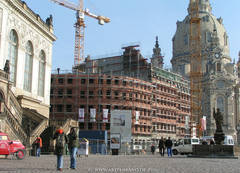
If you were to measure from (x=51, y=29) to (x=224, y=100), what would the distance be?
260ft

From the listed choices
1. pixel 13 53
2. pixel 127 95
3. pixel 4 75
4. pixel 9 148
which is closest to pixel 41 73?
pixel 13 53

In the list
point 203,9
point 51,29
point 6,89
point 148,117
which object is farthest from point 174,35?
point 6,89

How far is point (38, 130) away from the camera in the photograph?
3478 cm

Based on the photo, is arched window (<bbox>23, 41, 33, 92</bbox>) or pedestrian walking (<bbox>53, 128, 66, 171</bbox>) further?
arched window (<bbox>23, 41, 33, 92</bbox>)

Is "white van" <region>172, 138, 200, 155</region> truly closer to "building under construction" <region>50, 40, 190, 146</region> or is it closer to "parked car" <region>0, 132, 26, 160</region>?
"building under construction" <region>50, 40, 190, 146</region>

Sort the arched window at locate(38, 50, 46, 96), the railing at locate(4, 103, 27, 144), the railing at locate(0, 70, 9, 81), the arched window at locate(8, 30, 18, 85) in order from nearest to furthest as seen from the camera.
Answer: the railing at locate(4, 103, 27, 144), the railing at locate(0, 70, 9, 81), the arched window at locate(8, 30, 18, 85), the arched window at locate(38, 50, 46, 96)

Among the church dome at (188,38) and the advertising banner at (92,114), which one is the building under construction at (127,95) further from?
the church dome at (188,38)

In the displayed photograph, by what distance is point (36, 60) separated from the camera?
152ft

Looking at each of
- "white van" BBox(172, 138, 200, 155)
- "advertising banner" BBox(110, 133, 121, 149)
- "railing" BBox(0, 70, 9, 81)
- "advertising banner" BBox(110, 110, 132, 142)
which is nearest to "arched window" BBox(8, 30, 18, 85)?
"railing" BBox(0, 70, 9, 81)

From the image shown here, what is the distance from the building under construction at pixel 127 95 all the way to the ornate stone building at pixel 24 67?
22.9 metres

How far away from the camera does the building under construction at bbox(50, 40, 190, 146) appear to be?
250 ft

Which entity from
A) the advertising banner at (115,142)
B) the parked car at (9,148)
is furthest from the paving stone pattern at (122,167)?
the advertising banner at (115,142)

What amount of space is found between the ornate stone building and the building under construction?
22876 mm

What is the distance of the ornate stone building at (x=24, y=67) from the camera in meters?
33.8
